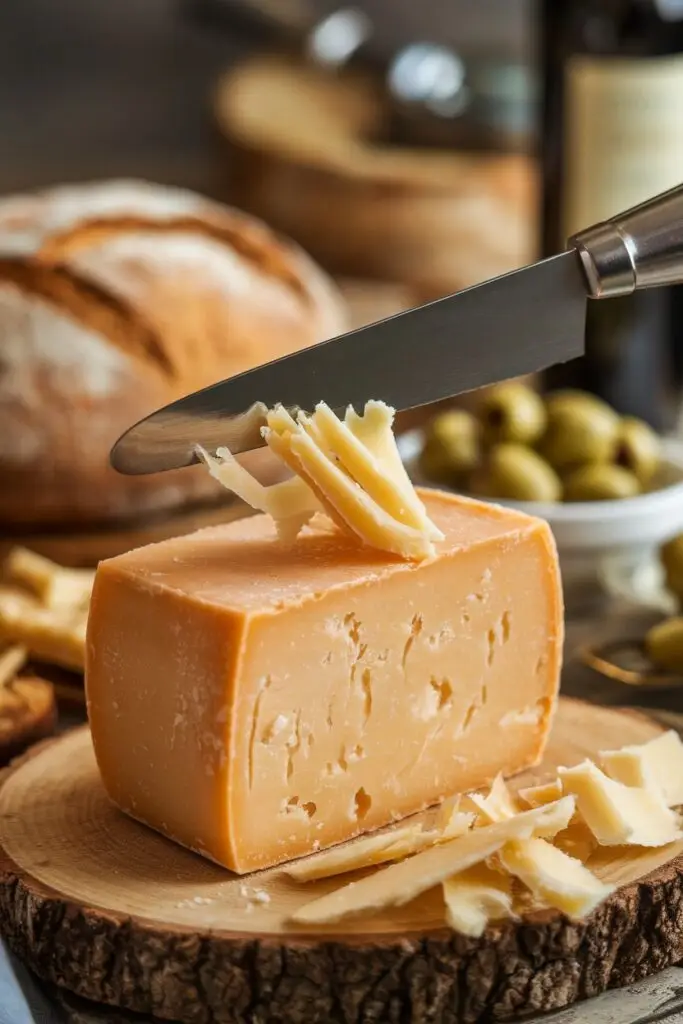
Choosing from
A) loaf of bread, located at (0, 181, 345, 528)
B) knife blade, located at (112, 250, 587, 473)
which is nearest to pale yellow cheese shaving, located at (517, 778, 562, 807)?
knife blade, located at (112, 250, 587, 473)

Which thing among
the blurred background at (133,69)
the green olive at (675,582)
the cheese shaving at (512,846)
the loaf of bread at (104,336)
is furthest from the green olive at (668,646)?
the blurred background at (133,69)

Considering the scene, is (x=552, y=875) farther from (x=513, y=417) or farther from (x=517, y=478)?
(x=513, y=417)

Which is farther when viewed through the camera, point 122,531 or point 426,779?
point 122,531

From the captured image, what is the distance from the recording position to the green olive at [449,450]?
81.0 inches

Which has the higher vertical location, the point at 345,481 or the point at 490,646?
the point at 345,481

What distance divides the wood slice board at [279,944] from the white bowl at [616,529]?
716 millimetres

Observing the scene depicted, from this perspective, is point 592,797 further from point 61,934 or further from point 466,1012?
point 61,934

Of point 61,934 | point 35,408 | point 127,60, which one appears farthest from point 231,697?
point 127,60

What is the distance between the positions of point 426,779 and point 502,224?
182cm

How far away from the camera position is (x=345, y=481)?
3.85ft

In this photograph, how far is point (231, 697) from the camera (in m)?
1.11

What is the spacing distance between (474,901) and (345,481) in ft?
1.04

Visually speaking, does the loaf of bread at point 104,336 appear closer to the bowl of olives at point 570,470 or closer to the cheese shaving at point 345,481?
the bowl of olives at point 570,470

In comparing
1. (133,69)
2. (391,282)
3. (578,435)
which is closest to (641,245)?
(578,435)
